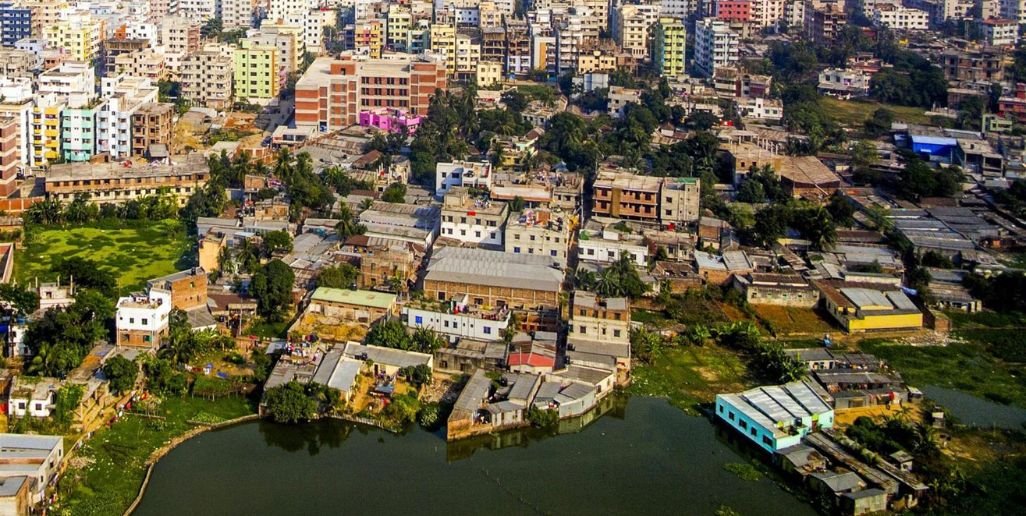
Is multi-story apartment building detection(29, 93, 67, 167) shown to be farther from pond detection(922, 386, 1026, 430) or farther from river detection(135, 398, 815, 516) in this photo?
pond detection(922, 386, 1026, 430)

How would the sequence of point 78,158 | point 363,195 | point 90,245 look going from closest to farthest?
point 90,245, point 363,195, point 78,158

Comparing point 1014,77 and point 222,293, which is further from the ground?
point 1014,77

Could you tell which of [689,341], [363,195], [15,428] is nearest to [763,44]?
[363,195]

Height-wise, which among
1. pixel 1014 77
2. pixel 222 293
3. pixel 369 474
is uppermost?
pixel 1014 77

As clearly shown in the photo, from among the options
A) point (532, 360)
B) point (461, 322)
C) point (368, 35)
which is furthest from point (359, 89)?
point (532, 360)

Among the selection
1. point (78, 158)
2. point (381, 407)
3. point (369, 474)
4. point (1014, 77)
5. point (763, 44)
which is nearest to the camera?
point (369, 474)

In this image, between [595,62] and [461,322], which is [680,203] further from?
[595,62]

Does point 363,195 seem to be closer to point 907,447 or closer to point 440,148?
point 440,148

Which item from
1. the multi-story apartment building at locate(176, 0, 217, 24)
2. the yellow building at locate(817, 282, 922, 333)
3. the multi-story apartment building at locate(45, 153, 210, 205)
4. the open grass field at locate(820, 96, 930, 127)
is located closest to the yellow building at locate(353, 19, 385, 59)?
the multi-story apartment building at locate(176, 0, 217, 24)
